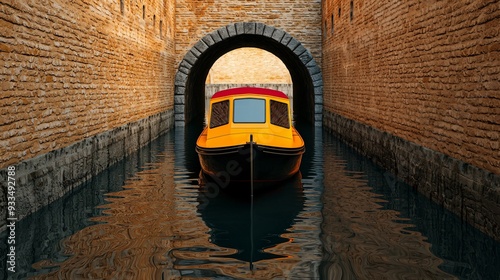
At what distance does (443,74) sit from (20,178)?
5.39 m

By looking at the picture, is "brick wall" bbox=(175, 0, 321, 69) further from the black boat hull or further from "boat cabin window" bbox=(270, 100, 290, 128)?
the black boat hull

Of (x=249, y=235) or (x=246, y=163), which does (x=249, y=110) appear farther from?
(x=249, y=235)

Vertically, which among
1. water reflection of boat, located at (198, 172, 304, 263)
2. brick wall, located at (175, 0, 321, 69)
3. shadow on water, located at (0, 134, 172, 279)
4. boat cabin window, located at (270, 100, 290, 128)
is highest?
brick wall, located at (175, 0, 321, 69)

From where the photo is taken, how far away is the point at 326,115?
64.1 ft

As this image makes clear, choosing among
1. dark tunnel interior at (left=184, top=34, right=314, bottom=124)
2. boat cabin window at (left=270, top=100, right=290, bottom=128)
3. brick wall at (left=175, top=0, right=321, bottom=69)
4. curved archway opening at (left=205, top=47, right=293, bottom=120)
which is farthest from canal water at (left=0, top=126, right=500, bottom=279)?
curved archway opening at (left=205, top=47, right=293, bottom=120)

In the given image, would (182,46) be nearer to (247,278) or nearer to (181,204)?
(181,204)

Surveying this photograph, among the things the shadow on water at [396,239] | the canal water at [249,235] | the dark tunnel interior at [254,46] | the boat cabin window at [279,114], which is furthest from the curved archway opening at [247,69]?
the shadow on water at [396,239]

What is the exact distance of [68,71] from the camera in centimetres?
874

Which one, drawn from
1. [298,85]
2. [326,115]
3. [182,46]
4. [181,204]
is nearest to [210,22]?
[182,46]

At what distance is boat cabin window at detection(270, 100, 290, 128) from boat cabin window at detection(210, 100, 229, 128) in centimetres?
80

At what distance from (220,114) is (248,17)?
1029cm

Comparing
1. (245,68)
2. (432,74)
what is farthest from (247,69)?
(432,74)

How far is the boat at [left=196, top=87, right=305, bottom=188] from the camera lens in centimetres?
844

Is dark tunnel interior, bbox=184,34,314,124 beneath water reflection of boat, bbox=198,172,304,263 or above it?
above
